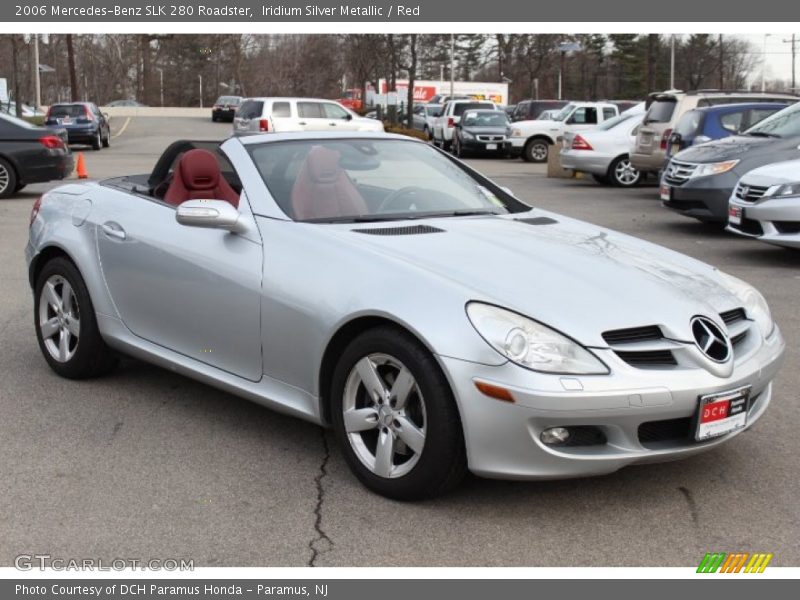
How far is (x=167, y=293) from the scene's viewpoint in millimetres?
5211

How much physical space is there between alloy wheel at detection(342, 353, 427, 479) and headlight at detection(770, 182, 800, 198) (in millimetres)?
7001

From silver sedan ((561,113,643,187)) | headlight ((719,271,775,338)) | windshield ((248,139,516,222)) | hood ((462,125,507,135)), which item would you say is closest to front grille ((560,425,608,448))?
headlight ((719,271,775,338))

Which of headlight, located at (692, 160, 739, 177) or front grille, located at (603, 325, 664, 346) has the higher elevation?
headlight, located at (692, 160, 739, 177)

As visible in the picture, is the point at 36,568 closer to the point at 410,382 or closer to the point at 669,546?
the point at 410,382

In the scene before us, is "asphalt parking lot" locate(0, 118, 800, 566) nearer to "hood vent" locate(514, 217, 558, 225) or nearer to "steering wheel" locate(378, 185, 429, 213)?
"steering wheel" locate(378, 185, 429, 213)

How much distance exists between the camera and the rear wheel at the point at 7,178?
17.0 metres

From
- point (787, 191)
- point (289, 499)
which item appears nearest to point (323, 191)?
point (289, 499)

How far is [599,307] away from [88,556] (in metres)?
2.03

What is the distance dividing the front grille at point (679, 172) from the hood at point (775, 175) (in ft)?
6.81

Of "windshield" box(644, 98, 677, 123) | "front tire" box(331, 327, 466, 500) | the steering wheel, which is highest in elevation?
"windshield" box(644, 98, 677, 123)

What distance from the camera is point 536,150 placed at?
30344 millimetres

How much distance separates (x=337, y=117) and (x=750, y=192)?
67.7 feet

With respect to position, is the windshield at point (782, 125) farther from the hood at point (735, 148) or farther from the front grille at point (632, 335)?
the front grille at point (632, 335)

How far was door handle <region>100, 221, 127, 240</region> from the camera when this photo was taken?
556 centimetres
